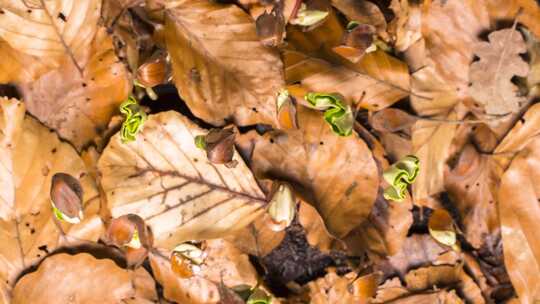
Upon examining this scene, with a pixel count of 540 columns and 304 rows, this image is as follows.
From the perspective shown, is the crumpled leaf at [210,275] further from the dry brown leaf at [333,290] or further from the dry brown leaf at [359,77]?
the dry brown leaf at [359,77]

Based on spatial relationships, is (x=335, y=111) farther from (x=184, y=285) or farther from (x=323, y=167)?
(x=184, y=285)

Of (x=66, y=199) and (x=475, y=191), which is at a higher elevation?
(x=66, y=199)

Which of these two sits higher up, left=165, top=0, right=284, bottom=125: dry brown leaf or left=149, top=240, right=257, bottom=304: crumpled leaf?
left=165, top=0, right=284, bottom=125: dry brown leaf

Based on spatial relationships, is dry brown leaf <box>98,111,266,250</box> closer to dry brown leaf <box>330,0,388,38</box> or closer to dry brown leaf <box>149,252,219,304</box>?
dry brown leaf <box>149,252,219,304</box>

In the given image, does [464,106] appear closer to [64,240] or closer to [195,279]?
[195,279]

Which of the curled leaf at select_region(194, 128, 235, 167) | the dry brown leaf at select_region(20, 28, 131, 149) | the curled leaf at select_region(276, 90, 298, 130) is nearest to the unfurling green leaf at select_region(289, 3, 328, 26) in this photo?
the curled leaf at select_region(276, 90, 298, 130)

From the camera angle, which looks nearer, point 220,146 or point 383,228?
point 220,146

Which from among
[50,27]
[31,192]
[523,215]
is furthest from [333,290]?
[50,27]
